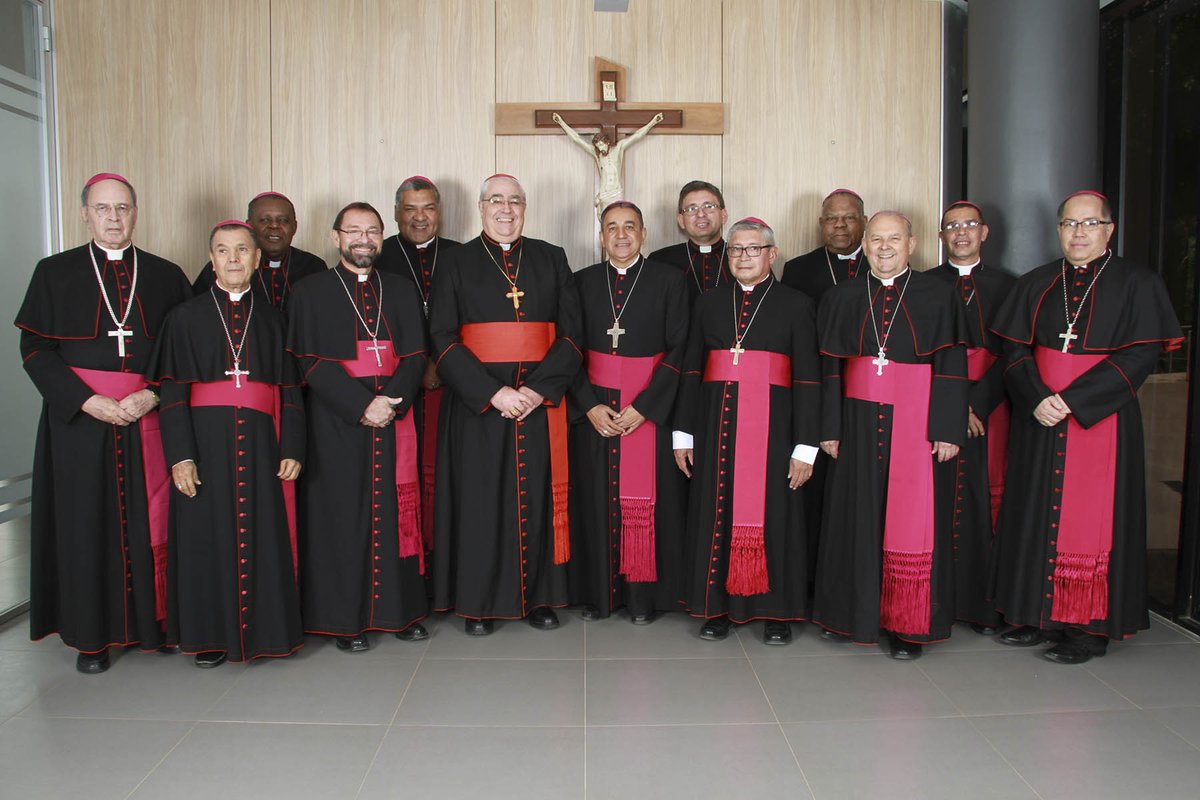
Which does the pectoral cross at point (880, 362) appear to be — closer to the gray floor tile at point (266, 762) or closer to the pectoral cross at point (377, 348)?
the pectoral cross at point (377, 348)

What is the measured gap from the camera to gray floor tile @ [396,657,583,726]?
10.6 ft

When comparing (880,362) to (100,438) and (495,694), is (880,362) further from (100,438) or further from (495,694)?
(100,438)

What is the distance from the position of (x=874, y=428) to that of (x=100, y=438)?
10.5ft

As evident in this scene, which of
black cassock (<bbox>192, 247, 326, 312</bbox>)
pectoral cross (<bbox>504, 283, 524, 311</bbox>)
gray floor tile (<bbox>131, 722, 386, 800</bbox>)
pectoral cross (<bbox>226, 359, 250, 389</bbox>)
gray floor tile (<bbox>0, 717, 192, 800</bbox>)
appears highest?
black cassock (<bbox>192, 247, 326, 312</bbox>)

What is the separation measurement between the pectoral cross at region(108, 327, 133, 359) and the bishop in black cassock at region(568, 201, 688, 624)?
189 cm

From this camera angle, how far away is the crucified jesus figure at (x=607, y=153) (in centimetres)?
490

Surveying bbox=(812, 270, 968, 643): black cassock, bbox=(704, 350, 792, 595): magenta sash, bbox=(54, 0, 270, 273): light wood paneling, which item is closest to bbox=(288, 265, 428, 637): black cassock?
bbox=(704, 350, 792, 595): magenta sash

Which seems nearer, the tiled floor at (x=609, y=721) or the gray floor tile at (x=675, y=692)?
the tiled floor at (x=609, y=721)

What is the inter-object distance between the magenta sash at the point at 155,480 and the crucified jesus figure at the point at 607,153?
2.48 m

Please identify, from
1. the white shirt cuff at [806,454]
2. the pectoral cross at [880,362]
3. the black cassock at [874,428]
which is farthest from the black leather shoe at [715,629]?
the pectoral cross at [880,362]

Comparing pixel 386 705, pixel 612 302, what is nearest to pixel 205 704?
pixel 386 705

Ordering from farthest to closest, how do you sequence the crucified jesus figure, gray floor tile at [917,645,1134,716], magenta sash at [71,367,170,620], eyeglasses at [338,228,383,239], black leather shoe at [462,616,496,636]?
1. the crucified jesus figure
2. black leather shoe at [462,616,496,636]
3. eyeglasses at [338,228,383,239]
4. magenta sash at [71,367,170,620]
5. gray floor tile at [917,645,1134,716]

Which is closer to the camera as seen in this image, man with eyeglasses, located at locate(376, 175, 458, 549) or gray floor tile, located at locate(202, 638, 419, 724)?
gray floor tile, located at locate(202, 638, 419, 724)

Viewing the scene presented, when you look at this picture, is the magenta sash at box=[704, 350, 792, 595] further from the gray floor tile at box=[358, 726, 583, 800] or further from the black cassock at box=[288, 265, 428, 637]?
the black cassock at box=[288, 265, 428, 637]
